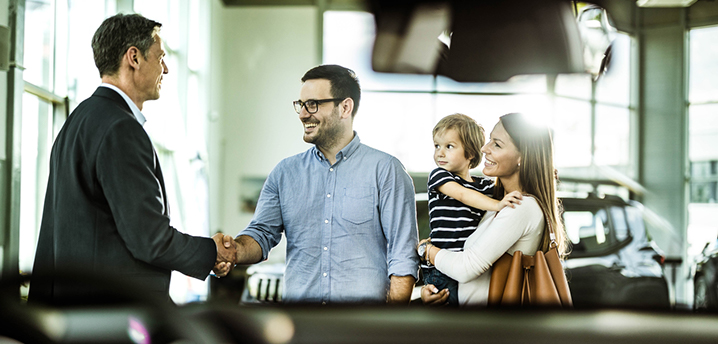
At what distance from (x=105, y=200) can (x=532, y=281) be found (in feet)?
2.24

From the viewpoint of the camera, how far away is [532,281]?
845 mm

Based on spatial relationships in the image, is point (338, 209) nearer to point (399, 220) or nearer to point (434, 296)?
point (399, 220)

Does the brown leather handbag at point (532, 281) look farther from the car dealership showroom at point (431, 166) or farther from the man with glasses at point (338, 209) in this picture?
the man with glasses at point (338, 209)

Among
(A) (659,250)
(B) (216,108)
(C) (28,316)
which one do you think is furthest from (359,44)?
(B) (216,108)

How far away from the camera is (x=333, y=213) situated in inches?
40.8

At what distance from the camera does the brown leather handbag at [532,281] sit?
83 centimetres

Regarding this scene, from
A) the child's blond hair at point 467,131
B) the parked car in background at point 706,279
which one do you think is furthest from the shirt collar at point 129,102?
the parked car in background at point 706,279

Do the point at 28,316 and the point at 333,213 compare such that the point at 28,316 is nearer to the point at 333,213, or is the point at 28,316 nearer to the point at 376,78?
the point at 333,213

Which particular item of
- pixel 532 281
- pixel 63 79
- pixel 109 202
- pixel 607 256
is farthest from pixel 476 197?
pixel 63 79

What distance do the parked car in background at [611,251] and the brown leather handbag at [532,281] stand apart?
78cm

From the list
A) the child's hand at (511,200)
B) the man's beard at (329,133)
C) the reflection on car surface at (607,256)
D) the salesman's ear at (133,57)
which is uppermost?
the salesman's ear at (133,57)

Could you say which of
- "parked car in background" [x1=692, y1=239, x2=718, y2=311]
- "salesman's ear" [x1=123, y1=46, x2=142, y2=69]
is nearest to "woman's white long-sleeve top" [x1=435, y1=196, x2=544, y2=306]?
"parked car in background" [x1=692, y1=239, x2=718, y2=311]

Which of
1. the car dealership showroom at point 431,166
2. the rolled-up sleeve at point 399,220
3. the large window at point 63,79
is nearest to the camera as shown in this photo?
the car dealership showroom at point 431,166

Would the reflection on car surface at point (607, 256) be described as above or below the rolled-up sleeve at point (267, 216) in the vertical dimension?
below
